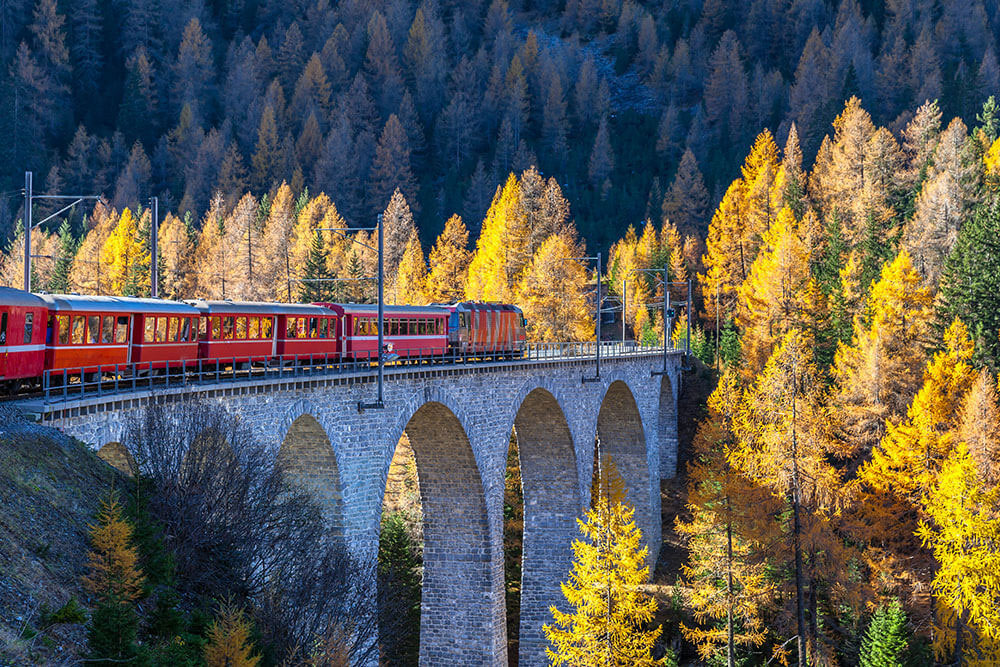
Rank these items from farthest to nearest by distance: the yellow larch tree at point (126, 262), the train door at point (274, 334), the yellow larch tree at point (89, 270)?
1. the yellow larch tree at point (89, 270)
2. the yellow larch tree at point (126, 262)
3. the train door at point (274, 334)

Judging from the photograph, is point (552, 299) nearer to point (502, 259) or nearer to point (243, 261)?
point (502, 259)

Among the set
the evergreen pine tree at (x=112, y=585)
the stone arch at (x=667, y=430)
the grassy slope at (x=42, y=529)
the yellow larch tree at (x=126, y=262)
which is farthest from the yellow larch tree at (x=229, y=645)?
the yellow larch tree at (x=126, y=262)

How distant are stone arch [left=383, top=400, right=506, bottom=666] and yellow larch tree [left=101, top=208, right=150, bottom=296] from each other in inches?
1912

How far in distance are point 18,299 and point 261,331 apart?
33.3 ft

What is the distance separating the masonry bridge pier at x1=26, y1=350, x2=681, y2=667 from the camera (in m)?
26.0

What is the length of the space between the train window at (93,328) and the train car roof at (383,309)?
489 inches

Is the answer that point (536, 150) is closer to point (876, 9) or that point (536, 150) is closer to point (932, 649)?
point (876, 9)

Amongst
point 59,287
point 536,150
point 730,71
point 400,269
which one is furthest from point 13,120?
point 730,71

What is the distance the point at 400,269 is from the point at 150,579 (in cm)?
6730

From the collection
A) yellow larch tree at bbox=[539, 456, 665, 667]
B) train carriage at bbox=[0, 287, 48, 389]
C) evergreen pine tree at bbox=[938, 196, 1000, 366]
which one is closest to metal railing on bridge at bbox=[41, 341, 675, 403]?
train carriage at bbox=[0, 287, 48, 389]

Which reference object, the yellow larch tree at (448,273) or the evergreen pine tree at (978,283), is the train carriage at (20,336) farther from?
the yellow larch tree at (448,273)

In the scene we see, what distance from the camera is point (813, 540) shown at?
4006 centimetres

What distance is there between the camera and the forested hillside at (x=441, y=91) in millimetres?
130500

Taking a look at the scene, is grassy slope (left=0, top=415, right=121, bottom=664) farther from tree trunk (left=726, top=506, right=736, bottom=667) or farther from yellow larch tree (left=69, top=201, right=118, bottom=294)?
yellow larch tree (left=69, top=201, right=118, bottom=294)
